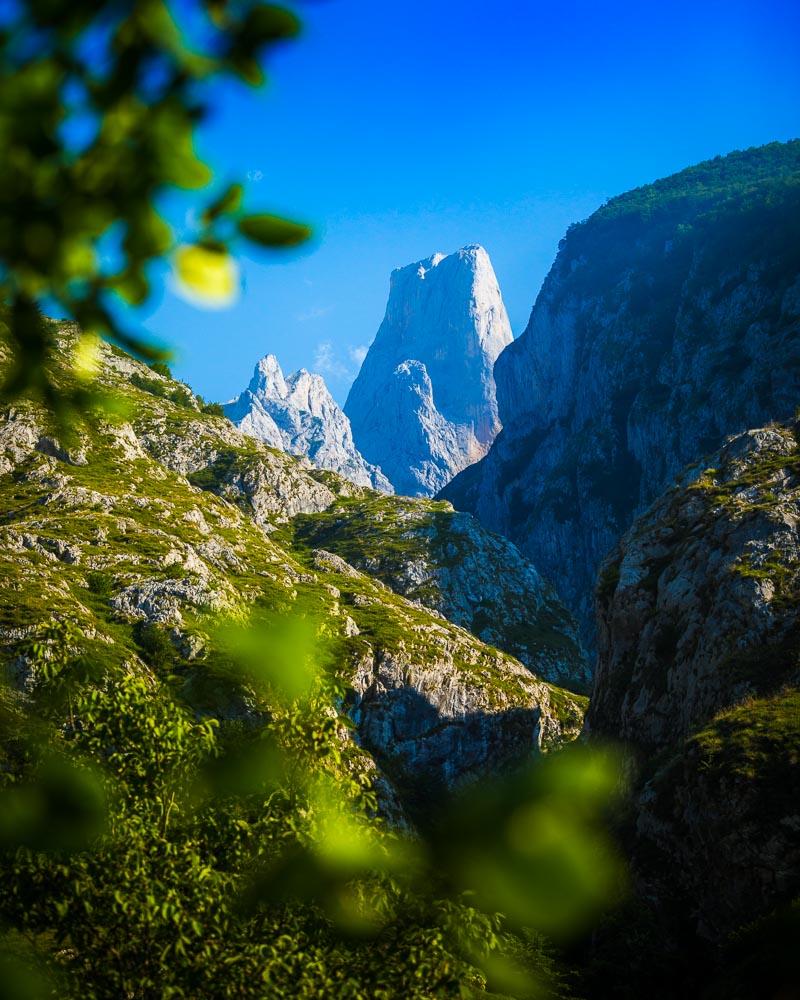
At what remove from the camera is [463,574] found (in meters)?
90.8

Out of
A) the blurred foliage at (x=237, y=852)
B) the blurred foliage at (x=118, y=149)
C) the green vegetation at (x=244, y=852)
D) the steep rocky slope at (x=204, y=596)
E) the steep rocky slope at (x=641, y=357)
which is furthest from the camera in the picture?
the steep rocky slope at (x=641, y=357)

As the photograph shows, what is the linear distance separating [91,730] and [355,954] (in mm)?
3966

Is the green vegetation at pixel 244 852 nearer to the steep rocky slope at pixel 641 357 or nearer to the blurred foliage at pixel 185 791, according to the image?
Answer: the blurred foliage at pixel 185 791

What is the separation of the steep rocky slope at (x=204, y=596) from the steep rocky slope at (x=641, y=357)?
67.4 metres

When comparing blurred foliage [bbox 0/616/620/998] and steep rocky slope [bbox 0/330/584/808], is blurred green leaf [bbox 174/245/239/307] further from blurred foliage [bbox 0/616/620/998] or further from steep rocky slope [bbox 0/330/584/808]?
steep rocky slope [bbox 0/330/584/808]

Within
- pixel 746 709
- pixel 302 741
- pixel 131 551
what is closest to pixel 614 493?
pixel 131 551

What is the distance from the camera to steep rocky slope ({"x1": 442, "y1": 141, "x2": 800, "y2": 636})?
11975cm

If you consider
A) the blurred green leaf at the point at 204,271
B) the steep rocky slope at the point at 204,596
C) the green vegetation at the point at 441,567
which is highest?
the green vegetation at the point at 441,567

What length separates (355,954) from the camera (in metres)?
6.74

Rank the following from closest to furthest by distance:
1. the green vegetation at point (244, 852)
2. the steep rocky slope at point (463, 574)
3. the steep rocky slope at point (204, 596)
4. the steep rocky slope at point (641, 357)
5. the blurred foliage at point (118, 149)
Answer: the blurred foliage at point (118, 149) → the green vegetation at point (244, 852) → the steep rocky slope at point (204, 596) → the steep rocky slope at point (463, 574) → the steep rocky slope at point (641, 357)

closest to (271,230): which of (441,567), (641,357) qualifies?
(441,567)

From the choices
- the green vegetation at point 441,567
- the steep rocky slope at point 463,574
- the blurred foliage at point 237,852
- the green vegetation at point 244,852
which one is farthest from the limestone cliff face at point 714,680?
the steep rocky slope at point 463,574

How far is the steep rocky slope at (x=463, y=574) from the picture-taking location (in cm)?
8688

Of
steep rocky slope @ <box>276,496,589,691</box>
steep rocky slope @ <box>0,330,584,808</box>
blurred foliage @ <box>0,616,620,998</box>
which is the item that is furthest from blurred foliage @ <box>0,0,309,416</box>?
steep rocky slope @ <box>276,496,589,691</box>
